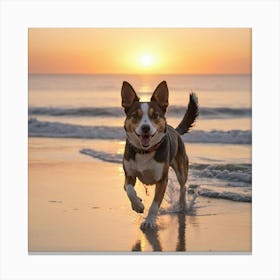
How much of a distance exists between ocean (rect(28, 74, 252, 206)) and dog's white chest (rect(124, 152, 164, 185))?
0.50 meters

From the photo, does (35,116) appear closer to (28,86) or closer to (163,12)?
(28,86)

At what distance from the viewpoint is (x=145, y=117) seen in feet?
22.0

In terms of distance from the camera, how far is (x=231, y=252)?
23.0 feet

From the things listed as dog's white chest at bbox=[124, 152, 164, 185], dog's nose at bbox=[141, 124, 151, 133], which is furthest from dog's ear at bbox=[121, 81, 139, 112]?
dog's white chest at bbox=[124, 152, 164, 185]

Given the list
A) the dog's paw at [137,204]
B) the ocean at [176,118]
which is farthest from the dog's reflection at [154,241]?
the ocean at [176,118]

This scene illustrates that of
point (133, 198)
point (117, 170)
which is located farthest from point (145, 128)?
point (117, 170)

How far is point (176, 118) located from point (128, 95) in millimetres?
1056

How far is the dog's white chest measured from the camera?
6863mm

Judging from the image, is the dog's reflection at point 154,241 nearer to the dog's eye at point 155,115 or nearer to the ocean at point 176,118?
the ocean at point 176,118

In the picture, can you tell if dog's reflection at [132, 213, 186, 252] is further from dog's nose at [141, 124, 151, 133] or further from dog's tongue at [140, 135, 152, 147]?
dog's nose at [141, 124, 151, 133]

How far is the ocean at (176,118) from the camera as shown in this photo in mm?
7219

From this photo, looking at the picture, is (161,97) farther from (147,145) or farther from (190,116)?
(190,116)
